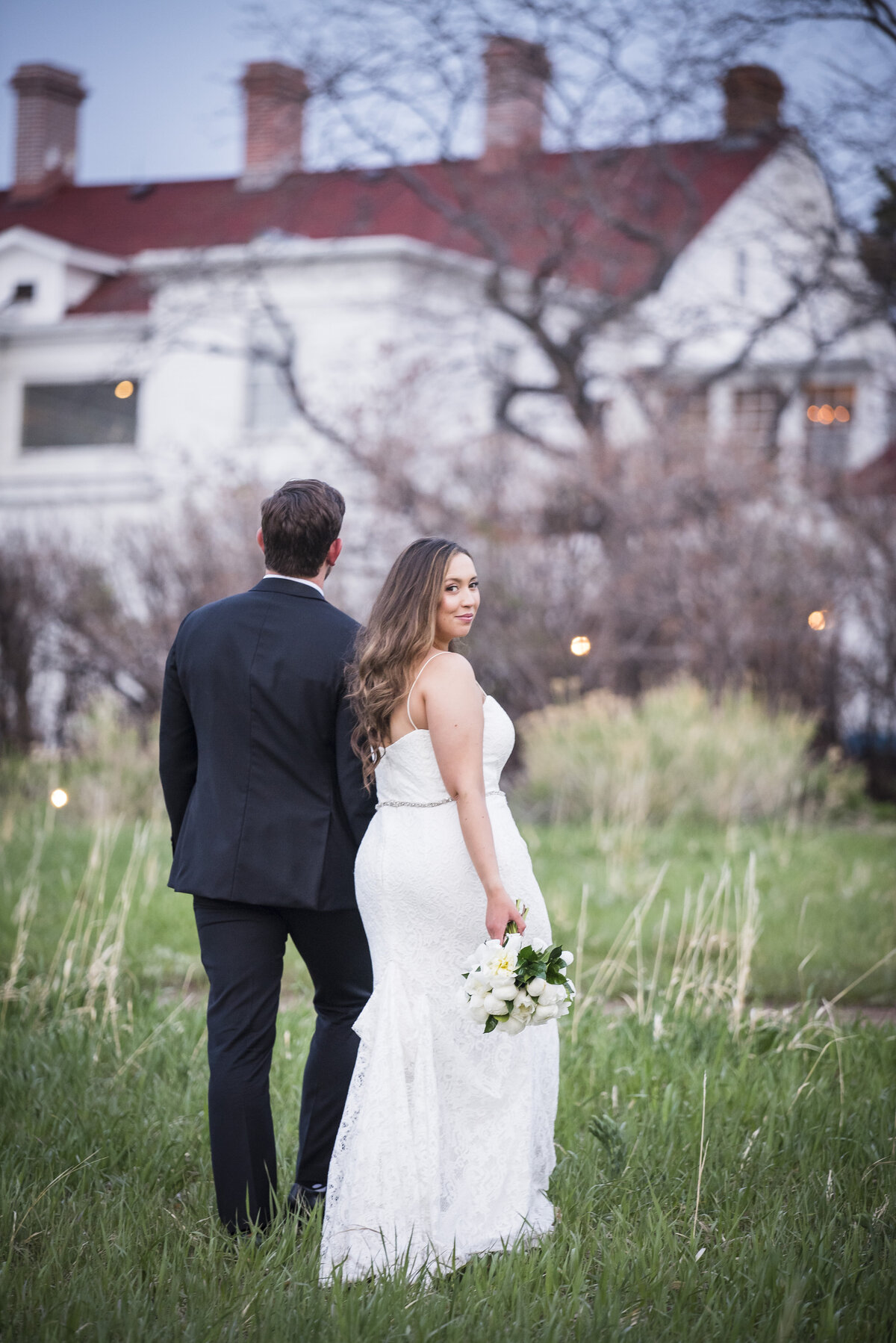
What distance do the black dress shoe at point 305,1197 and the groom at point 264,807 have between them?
0.02m

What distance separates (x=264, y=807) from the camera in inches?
136

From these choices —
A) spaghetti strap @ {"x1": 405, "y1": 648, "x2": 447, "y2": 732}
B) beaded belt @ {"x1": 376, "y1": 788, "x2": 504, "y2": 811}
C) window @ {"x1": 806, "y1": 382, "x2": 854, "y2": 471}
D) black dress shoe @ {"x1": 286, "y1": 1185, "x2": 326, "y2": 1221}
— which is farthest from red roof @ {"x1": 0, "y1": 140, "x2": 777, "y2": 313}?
black dress shoe @ {"x1": 286, "y1": 1185, "x2": 326, "y2": 1221}

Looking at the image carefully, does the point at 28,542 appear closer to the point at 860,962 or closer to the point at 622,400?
the point at 622,400

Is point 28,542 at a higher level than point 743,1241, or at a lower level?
higher

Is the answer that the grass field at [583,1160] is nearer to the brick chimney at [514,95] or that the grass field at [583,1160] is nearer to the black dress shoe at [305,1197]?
the black dress shoe at [305,1197]

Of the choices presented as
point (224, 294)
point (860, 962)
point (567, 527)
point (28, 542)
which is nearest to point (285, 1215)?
point (860, 962)

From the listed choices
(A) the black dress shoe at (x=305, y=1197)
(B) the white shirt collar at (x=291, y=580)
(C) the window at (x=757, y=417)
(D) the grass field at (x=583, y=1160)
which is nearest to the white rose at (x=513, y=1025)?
(D) the grass field at (x=583, y=1160)

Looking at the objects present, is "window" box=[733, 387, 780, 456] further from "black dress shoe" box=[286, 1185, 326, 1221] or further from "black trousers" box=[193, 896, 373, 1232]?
"black dress shoe" box=[286, 1185, 326, 1221]

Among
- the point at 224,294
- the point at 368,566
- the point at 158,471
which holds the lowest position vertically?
the point at 368,566

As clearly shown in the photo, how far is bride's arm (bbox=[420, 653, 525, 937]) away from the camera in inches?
124

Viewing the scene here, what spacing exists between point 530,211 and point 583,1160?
1444 centimetres

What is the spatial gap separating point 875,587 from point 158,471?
11414 millimetres

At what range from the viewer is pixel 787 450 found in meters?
15.6

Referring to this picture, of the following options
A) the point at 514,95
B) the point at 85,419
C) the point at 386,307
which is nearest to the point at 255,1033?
the point at 514,95
